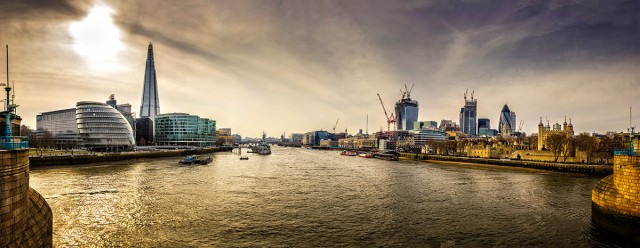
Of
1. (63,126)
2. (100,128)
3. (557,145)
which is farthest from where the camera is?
(63,126)

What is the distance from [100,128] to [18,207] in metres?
163

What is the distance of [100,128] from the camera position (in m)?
148

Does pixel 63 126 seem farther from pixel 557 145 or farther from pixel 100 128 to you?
pixel 557 145

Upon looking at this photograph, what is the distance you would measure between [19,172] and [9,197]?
49.9 inches

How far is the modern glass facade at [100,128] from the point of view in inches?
5802

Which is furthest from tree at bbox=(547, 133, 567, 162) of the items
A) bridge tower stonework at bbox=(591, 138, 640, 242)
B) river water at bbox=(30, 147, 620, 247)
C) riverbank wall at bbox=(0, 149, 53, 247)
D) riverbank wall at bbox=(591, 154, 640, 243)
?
riverbank wall at bbox=(0, 149, 53, 247)

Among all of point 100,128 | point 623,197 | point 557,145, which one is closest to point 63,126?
point 100,128

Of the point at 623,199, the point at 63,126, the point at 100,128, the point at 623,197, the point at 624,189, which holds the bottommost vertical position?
the point at 623,199

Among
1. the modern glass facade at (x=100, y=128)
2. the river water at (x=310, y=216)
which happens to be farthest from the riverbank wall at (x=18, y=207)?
the modern glass facade at (x=100, y=128)

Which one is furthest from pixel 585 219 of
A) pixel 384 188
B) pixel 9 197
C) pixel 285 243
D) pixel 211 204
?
pixel 9 197

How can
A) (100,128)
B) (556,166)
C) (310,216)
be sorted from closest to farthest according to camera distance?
1. (310,216)
2. (556,166)
3. (100,128)

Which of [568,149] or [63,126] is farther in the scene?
[63,126]

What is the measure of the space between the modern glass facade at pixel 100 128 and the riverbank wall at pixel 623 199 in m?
165

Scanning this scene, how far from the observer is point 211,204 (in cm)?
3409
